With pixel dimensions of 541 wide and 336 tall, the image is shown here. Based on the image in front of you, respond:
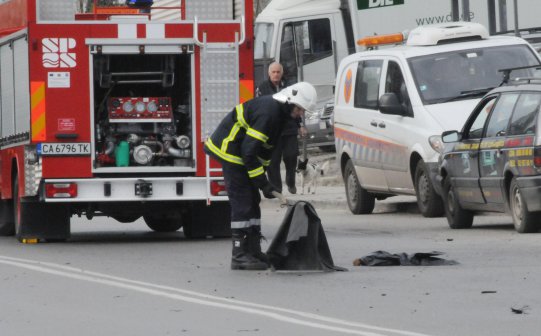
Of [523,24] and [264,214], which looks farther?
[523,24]

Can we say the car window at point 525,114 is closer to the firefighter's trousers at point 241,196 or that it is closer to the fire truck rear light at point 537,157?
the fire truck rear light at point 537,157

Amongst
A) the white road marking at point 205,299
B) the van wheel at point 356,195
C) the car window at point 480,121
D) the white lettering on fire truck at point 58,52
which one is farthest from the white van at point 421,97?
the white road marking at point 205,299

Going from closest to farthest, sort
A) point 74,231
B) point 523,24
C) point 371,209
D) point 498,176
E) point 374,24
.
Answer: point 498,176 → point 74,231 → point 371,209 → point 523,24 → point 374,24

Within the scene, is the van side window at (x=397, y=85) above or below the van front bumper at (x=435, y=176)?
above

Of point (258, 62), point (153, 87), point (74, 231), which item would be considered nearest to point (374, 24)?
point (258, 62)

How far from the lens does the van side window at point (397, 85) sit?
65.4ft

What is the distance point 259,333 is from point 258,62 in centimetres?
2517

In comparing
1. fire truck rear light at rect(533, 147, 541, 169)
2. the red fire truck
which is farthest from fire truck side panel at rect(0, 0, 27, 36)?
fire truck rear light at rect(533, 147, 541, 169)

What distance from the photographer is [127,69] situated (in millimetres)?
17516

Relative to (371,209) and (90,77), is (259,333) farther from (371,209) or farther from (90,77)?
(371,209)

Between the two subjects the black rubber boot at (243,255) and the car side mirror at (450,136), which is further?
the car side mirror at (450,136)

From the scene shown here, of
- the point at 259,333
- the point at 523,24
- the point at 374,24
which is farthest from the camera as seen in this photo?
the point at 374,24

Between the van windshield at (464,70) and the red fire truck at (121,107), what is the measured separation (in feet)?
Result: 10.8

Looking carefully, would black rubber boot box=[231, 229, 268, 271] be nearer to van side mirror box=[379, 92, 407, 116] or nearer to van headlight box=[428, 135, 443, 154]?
van headlight box=[428, 135, 443, 154]
